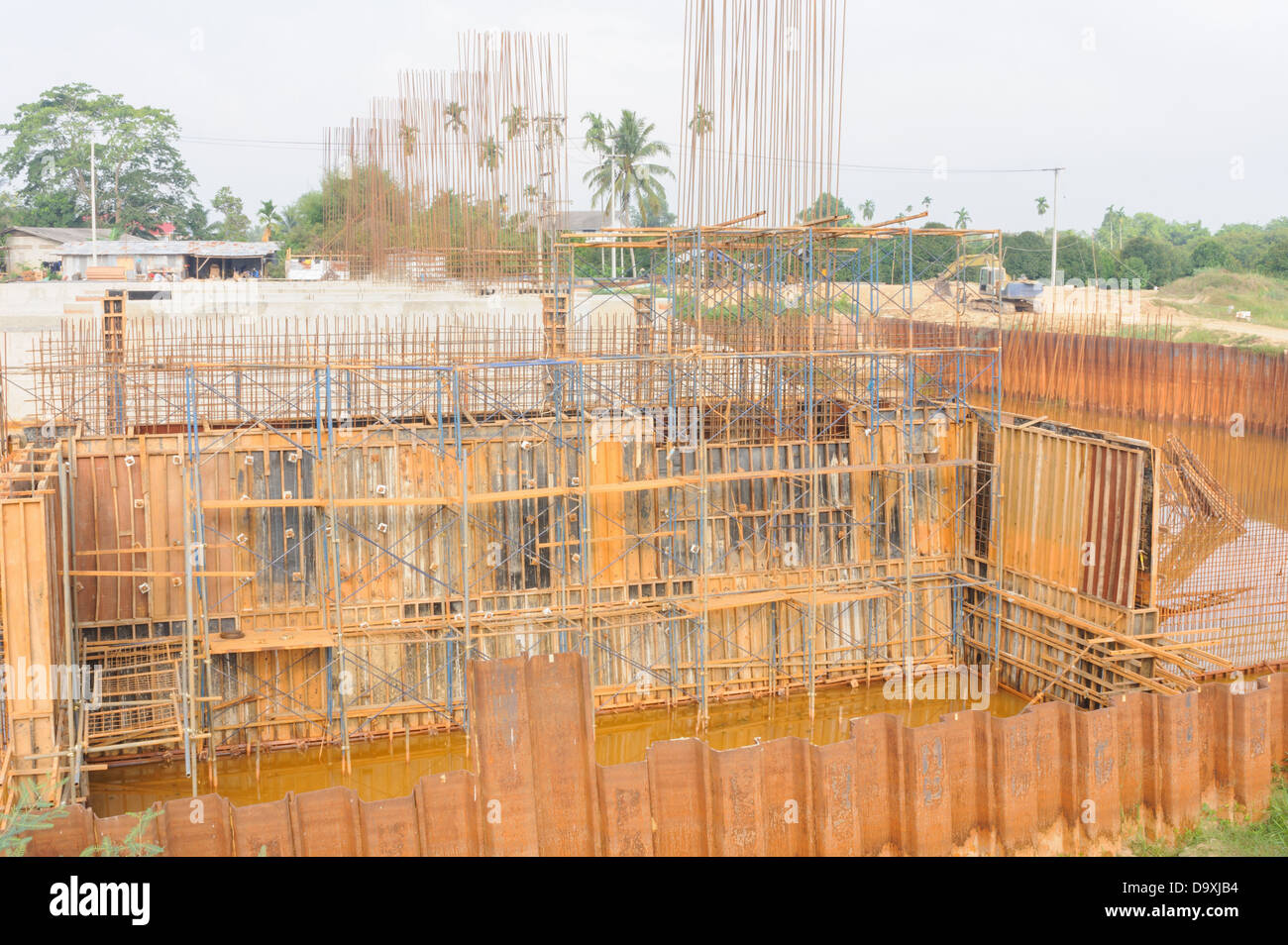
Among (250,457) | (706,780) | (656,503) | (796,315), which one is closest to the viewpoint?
(706,780)

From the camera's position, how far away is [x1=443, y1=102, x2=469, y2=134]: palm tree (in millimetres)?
29047

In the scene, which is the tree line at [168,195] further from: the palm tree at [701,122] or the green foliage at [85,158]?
the palm tree at [701,122]

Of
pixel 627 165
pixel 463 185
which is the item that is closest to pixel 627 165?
pixel 627 165

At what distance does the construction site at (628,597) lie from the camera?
11289 mm

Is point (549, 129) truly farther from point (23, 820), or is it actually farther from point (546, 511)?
point (23, 820)

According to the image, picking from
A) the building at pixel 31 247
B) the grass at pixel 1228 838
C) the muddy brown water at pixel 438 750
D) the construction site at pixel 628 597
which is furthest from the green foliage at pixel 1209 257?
the building at pixel 31 247

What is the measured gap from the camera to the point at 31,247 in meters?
51.5

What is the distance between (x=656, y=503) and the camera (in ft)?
57.3

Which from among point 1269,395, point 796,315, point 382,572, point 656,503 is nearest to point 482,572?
point 382,572

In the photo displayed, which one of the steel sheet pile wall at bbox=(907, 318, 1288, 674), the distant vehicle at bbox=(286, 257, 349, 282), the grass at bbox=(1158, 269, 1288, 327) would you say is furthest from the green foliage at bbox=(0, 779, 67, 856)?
the grass at bbox=(1158, 269, 1288, 327)

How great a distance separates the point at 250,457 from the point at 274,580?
1.79 metres

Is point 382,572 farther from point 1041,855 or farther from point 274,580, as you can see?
point 1041,855

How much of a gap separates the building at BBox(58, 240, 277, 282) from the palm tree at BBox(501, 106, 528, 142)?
22.1 meters

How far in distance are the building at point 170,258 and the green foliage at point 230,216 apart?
A: 49.9ft
